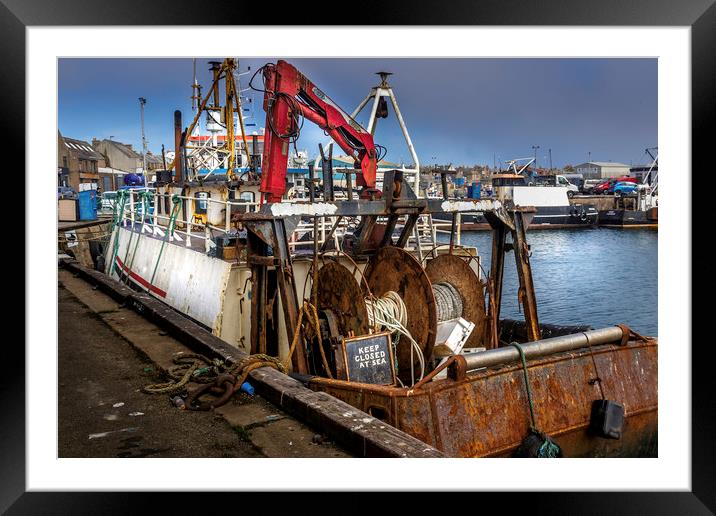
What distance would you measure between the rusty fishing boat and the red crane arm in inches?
0.8

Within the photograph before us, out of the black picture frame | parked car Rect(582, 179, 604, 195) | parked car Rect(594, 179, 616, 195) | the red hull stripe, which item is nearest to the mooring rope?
the black picture frame

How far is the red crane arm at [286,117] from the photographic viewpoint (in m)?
9.38

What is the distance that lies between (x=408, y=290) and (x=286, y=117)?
10.8ft

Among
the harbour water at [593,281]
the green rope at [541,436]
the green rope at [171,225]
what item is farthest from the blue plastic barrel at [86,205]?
the green rope at [541,436]

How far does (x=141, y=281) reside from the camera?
51.0ft

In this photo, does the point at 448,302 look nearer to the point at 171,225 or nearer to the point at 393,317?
the point at 393,317

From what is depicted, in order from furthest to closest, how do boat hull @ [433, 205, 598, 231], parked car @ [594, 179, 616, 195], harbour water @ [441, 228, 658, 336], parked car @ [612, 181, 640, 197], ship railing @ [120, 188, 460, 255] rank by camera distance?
parked car @ [594, 179, 616, 195] → parked car @ [612, 181, 640, 197] → boat hull @ [433, 205, 598, 231] → harbour water @ [441, 228, 658, 336] → ship railing @ [120, 188, 460, 255]

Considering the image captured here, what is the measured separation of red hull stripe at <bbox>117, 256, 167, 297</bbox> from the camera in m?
13.9

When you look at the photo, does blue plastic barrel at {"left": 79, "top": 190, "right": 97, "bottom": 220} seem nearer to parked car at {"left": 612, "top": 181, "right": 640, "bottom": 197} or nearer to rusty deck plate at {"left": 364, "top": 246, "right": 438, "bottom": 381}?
rusty deck plate at {"left": 364, "top": 246, "right": 438, "bottom": 381}

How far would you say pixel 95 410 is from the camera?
6.38 meters

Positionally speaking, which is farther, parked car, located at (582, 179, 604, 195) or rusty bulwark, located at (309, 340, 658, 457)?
parked car, located at (582, 179, 604, 195)

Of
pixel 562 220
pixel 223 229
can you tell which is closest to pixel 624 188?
pixel 562 220
